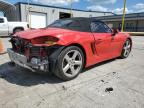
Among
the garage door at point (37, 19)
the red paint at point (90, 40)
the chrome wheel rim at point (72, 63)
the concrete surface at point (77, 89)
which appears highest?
the garage door at point (37, 19)

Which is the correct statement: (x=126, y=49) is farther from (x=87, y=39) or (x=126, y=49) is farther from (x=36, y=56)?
(x=36, y=56)

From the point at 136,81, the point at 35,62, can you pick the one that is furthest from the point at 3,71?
the point at 136,81

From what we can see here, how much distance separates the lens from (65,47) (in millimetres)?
3285

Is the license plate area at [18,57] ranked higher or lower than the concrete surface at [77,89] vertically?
higher

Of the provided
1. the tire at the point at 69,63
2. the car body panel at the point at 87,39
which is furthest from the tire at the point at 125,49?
the tire at the point at 69,63

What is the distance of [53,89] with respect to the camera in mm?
3090

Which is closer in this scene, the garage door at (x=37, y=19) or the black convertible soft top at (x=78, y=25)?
the black convertible soft top at (x=78, y=25)

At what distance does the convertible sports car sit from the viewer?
310cm

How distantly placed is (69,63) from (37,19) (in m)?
23.8

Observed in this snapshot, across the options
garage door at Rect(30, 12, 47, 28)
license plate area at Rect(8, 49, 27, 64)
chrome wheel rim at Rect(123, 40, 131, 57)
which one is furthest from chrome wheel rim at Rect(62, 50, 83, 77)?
garage door at Rect(30, 12, 47, 28)

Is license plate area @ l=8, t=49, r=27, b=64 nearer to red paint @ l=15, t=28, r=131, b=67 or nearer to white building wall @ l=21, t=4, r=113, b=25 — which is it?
red paint @ l=15, t=28, r=131, b=67

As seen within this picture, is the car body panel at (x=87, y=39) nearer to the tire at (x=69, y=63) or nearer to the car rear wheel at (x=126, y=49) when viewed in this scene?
the tire at (x=69, y=63)

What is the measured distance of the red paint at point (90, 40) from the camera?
10.6ft

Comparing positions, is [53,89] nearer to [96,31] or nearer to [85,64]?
[85,64]
